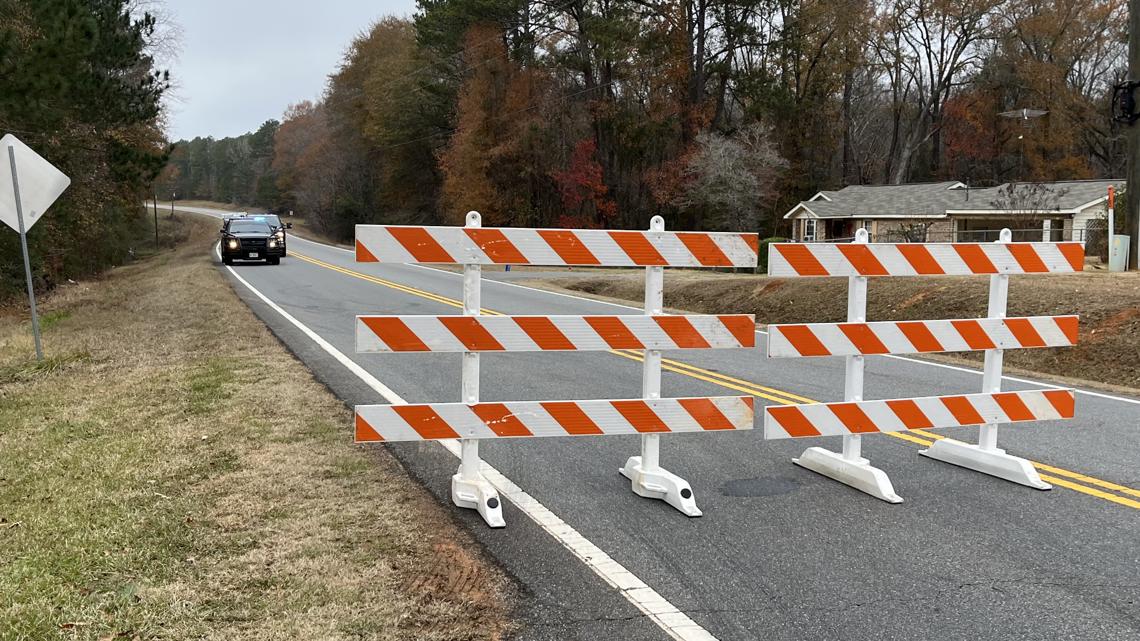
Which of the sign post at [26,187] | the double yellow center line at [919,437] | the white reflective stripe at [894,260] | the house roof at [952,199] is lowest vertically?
the double yellow center line at [919,437]

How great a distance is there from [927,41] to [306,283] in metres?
48.8

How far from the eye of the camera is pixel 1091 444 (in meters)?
6.58

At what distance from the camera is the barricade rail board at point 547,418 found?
4.90 m

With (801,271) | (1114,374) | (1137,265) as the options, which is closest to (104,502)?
(801,271)

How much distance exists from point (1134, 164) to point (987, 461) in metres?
14.9

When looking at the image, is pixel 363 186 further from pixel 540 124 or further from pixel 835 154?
pixel 835 154

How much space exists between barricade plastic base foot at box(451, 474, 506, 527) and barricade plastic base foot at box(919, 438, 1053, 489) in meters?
3.35

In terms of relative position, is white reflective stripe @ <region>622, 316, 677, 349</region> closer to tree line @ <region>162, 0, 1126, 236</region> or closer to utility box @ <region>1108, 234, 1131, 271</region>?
utility box @ <region>1108, 234, 1131, 271</region>

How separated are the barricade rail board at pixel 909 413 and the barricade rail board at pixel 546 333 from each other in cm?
65

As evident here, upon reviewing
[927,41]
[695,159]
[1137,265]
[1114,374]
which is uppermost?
[927,41]

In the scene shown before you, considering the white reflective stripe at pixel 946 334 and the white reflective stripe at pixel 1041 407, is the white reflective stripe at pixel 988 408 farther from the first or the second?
the white reflective stripe at pixel 946 334

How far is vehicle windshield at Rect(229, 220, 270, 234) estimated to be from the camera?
109 feet

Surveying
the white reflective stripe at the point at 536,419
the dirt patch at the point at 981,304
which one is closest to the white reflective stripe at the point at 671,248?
the white reflective stripe at the point at 536,419

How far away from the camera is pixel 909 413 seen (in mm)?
5680
